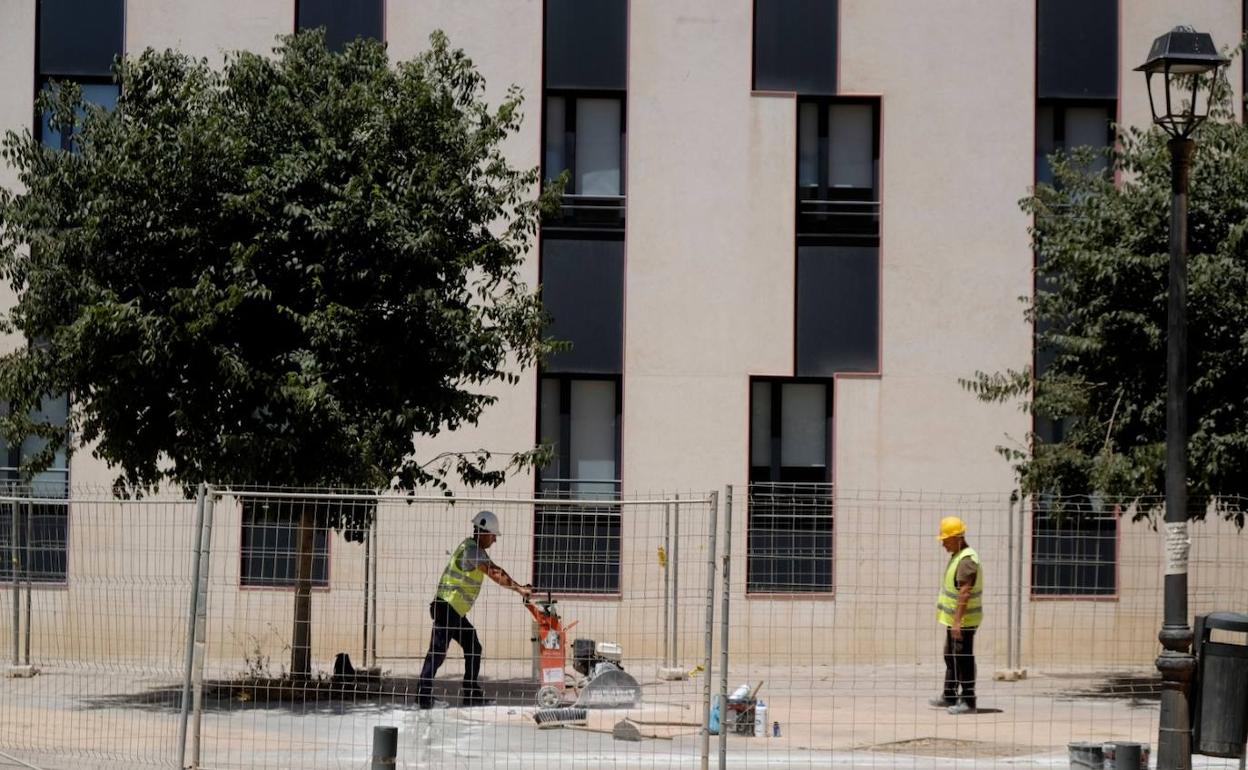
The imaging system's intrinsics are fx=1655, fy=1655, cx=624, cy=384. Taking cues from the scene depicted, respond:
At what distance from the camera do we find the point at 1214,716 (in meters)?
11.1

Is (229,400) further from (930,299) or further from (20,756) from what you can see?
(930,299)

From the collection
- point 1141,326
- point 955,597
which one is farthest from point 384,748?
point 1141,326

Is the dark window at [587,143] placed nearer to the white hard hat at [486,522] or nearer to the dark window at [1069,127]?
the dark window at [1069,127]

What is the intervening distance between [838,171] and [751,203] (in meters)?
1.33

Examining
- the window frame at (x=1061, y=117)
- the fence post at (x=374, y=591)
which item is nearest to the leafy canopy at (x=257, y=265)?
the fence post at (x=374, y=591)

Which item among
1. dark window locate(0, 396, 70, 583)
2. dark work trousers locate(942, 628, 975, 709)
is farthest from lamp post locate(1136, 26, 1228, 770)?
dark window locate(0, 396, 70, 583)

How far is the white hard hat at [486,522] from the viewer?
14101 mm

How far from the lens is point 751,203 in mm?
21266

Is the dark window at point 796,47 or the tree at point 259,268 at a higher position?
the dark window at point 796,47

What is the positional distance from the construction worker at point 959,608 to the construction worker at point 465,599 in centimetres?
413

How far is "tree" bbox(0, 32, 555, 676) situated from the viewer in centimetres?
1539

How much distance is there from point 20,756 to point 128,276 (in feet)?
16.3

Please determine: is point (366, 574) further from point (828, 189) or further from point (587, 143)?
point (828, 189)

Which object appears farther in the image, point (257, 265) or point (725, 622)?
point (257, 265)
